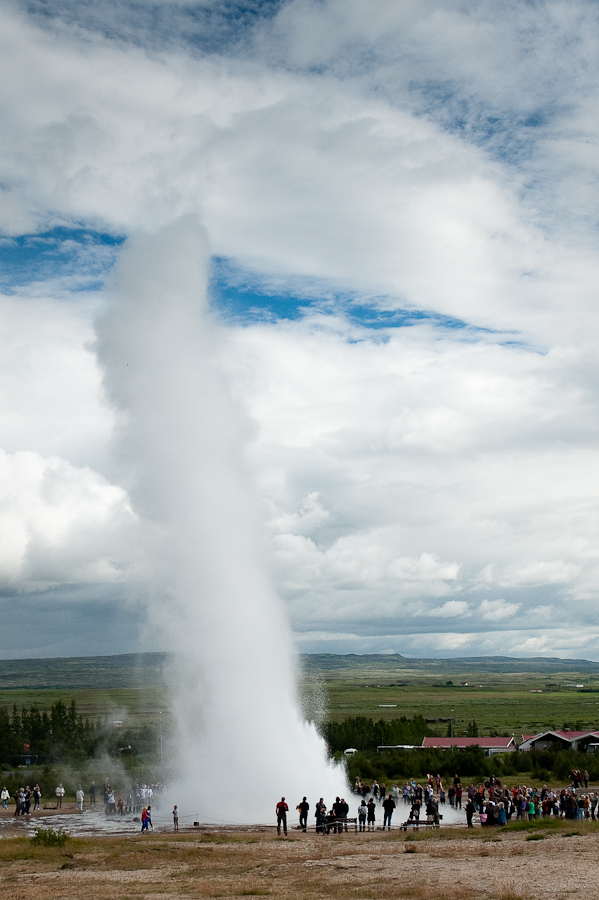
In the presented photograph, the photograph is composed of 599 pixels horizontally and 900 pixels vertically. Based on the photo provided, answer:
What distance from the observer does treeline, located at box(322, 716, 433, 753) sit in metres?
71.2

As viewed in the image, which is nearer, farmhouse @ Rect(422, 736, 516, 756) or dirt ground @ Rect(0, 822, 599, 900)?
dirt ground @ Rect(0, 822, 599, 900)

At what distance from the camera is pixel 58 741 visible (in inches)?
2606

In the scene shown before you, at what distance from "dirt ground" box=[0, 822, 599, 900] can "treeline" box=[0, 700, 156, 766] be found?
117 ft

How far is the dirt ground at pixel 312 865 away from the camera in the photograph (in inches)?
675

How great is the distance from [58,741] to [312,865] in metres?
50.4

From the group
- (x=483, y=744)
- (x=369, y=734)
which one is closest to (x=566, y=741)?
(x=483, y=744)

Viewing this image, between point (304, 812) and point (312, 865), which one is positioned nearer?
point (312, 865)

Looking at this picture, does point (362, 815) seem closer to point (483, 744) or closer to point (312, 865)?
point (312, 865)

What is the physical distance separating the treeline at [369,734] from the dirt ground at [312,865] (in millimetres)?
44795

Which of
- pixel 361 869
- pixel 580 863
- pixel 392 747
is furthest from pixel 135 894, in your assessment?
pixel 392 747

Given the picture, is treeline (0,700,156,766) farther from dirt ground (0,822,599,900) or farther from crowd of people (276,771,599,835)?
dirt ground (0,822,599,900)

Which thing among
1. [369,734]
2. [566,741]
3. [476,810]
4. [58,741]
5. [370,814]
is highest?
[58,741]

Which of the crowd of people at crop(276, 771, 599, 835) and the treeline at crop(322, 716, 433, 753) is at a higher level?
the crowd of people at crop(276, 771, 599, 835)

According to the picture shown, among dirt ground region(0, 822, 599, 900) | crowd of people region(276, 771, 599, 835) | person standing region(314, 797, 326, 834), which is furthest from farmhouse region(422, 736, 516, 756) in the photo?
dirt ground region(0, 822, 599, 900)
